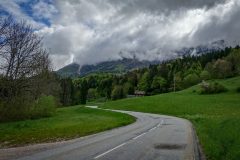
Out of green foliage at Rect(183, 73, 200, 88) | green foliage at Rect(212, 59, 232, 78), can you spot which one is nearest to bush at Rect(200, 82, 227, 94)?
green foliage at Rect(212, 59, 232, 78)

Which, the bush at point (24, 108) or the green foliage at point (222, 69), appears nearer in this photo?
the bush at point (24, 108)

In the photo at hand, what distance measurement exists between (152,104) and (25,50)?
55.1 metres

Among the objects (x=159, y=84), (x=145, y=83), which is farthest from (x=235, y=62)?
(x=145, y=83)

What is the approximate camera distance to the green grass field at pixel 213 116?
1508 centimetres

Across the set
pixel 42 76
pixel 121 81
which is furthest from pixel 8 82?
pixel 121 81

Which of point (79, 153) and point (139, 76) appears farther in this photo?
point (139, 76)

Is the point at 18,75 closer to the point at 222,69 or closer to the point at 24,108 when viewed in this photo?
the point at 24,108

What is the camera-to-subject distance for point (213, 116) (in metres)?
49.2

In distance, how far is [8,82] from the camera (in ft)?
110

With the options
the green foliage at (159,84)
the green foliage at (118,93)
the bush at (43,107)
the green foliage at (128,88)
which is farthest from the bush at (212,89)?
the green foliage at (128,88)

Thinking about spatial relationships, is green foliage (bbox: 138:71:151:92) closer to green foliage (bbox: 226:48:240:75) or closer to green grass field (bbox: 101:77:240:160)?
green foliage (bbox: 226:48:240:75)

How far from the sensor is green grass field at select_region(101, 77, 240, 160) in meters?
15.1

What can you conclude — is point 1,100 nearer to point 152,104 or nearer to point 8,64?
point 8,64

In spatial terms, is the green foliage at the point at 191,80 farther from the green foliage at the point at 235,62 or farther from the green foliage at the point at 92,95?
the green foliage at the point at 92,95
